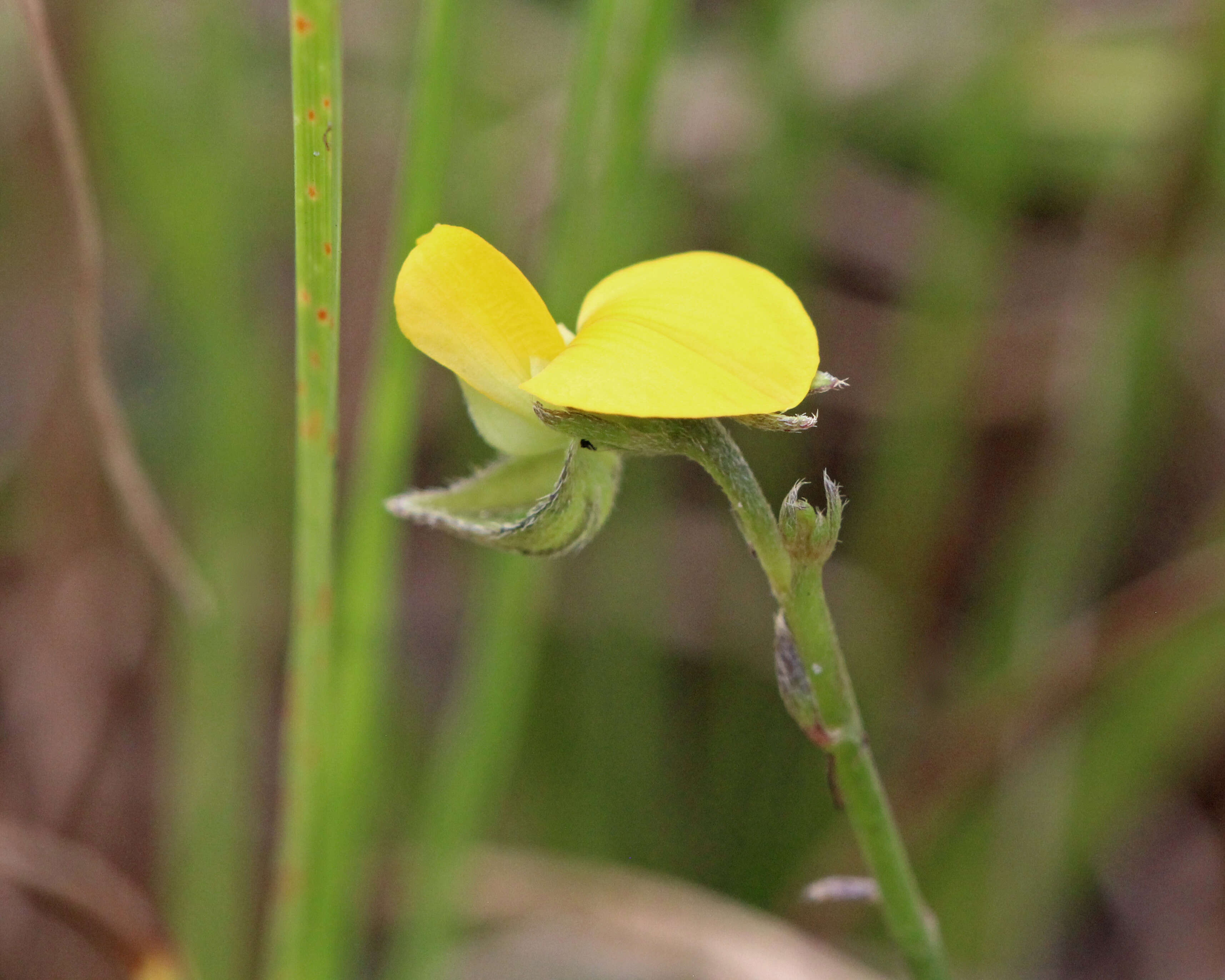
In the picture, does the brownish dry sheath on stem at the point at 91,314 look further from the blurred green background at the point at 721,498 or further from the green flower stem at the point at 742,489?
the green flower stem at the point at 742,489

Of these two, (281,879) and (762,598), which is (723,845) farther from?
(281,879)

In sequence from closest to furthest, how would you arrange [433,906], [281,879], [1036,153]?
[281,879], [433,906], [1036,153]

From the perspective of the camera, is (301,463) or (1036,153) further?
(1036,153)

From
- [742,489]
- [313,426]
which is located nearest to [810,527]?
[742,489]

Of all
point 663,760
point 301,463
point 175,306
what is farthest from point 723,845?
point 301,463

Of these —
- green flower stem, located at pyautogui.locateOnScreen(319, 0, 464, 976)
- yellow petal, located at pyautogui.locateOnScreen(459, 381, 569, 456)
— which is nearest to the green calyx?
yellow petal, located at pyautogui.locateOnScreen(459, 381, 569, 456)

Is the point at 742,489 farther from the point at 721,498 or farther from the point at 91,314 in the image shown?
the point at 721,498

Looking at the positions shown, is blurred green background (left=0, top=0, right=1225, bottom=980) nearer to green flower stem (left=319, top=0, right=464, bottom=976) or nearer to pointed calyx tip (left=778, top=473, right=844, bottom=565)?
green flower stem (left=319, top=0, right=464, bottom=976)
